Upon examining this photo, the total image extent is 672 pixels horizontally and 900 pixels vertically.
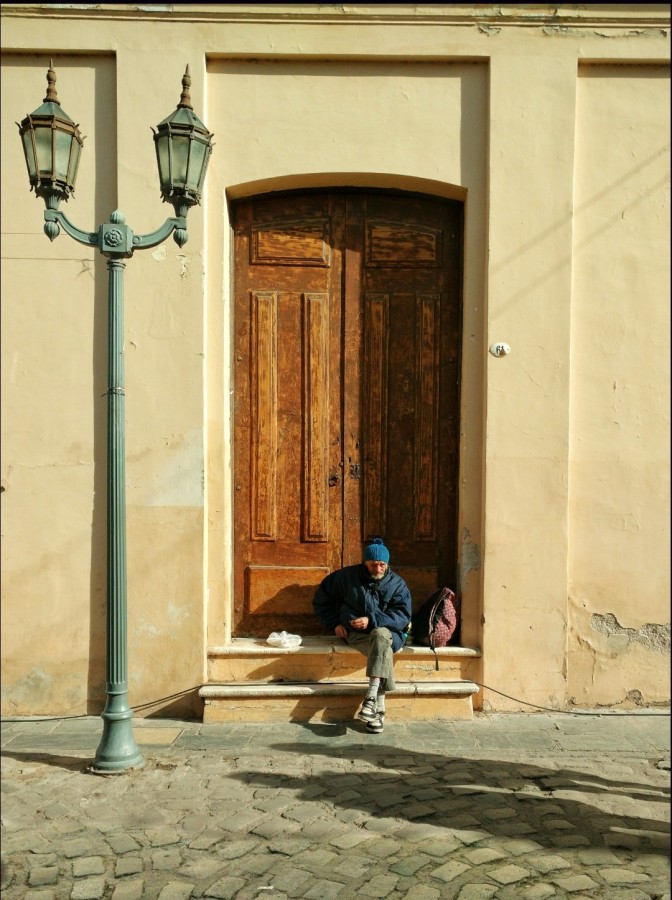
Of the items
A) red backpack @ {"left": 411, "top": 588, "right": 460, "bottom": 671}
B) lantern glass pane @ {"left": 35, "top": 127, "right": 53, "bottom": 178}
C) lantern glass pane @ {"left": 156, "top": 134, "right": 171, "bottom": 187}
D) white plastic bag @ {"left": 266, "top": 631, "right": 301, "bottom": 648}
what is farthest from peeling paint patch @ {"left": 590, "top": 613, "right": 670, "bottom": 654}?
lantern glass pane @ {"left": 35, "top": 127, "right": 53, "bottom": 178}

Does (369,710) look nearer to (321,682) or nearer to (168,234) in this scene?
(321,682)

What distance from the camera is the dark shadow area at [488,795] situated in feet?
14.9

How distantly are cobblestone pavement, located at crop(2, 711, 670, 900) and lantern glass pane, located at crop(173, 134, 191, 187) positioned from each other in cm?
343

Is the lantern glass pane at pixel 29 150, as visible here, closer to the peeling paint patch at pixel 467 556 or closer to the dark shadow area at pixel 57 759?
the dark shadow area at pixel 57 759

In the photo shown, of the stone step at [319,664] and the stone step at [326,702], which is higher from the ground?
the stone step at [319,664]

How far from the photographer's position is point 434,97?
6.71 metres

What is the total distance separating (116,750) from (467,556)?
2.83 m

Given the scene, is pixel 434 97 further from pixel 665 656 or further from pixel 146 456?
pixel 665 656

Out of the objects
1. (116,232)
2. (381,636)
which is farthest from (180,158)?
(381,636)

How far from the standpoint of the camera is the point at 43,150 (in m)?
5.16

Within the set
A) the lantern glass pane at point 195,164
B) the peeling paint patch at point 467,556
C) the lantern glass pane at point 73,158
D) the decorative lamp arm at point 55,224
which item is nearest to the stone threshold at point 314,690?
the peeling paint patch at point 467,556

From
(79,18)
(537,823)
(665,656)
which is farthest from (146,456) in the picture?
(665,656)

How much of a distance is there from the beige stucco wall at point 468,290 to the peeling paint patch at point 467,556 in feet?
0.54

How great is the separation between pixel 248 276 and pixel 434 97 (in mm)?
1874
